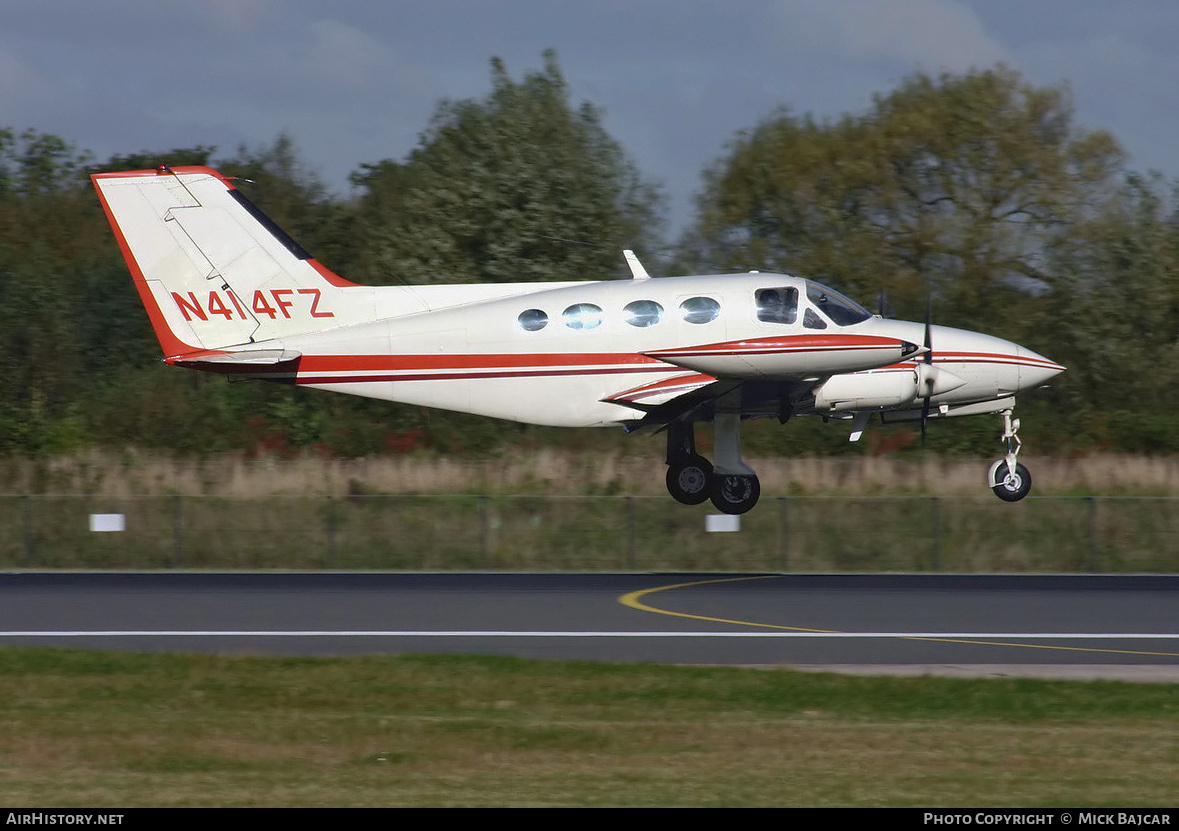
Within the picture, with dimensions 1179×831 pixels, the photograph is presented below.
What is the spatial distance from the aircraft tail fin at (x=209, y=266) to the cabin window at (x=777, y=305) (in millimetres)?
7605

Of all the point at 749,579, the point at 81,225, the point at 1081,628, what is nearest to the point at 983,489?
the point at 749,579

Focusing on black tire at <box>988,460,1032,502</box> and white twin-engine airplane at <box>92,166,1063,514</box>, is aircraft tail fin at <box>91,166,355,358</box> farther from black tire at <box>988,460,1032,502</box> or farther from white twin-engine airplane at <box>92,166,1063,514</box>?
black tire at <box>988,460,1032,502</box>

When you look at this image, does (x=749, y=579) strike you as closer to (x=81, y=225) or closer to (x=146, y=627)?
(x=146, y=627)

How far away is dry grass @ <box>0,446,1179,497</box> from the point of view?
41.8 m

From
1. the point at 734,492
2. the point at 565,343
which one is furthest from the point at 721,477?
the point at 565,343

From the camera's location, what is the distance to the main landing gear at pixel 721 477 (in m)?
27.7

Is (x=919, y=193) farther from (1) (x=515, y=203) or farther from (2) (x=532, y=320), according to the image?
(2) (x=532, y=320)

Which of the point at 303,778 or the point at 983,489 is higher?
the point at 983,489

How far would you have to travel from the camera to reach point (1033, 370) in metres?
27.1

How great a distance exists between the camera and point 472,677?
20109 mm

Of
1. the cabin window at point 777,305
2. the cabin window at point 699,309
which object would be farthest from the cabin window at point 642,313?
the cabin window at point 777,305

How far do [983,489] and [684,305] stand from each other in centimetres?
1796

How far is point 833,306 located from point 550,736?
12.1 m

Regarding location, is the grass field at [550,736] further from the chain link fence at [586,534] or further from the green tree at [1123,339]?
the green tree at [1123,339]
